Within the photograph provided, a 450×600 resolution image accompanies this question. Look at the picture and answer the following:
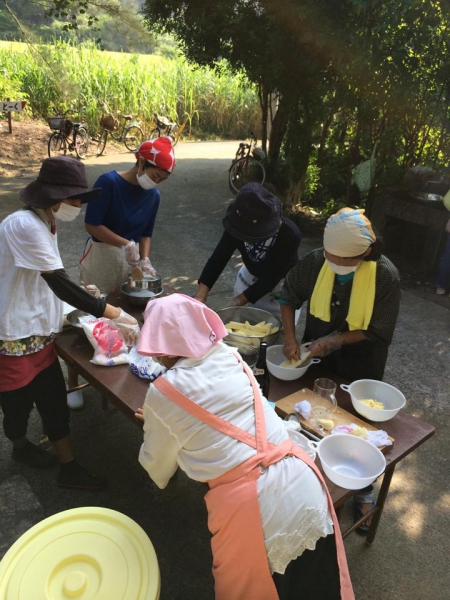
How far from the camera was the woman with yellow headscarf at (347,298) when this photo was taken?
225 cm

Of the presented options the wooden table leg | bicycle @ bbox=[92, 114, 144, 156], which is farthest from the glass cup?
bicycle @ bbox=[92, 114, 144, 156]

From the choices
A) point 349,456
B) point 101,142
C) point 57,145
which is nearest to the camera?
point 349,456

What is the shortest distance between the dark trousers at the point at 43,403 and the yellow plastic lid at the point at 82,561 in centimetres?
104

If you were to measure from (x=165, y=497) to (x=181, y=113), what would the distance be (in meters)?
15.4

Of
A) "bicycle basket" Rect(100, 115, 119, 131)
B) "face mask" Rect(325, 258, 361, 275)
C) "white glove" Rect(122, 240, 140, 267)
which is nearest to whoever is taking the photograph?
"face mask" Rect(325, 258, 361, 275)

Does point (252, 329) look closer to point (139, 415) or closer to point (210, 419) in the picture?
point (139, 415)

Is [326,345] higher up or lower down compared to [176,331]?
lower down

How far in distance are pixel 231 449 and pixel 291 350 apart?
1.03 metres

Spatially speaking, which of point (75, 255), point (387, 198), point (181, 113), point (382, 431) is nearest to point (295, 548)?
point (382, 431)

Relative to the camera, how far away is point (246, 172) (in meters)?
9.38

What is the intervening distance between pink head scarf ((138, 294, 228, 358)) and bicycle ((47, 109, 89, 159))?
34.4 ft

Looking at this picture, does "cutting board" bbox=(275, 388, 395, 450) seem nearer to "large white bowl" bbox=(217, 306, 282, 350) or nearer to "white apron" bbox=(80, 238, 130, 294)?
"large white bowl" bbox=(217, 306, 282, 350)

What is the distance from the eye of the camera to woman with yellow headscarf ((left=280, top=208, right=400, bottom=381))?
225 cm

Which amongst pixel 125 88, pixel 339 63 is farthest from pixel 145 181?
pixel 125 88
